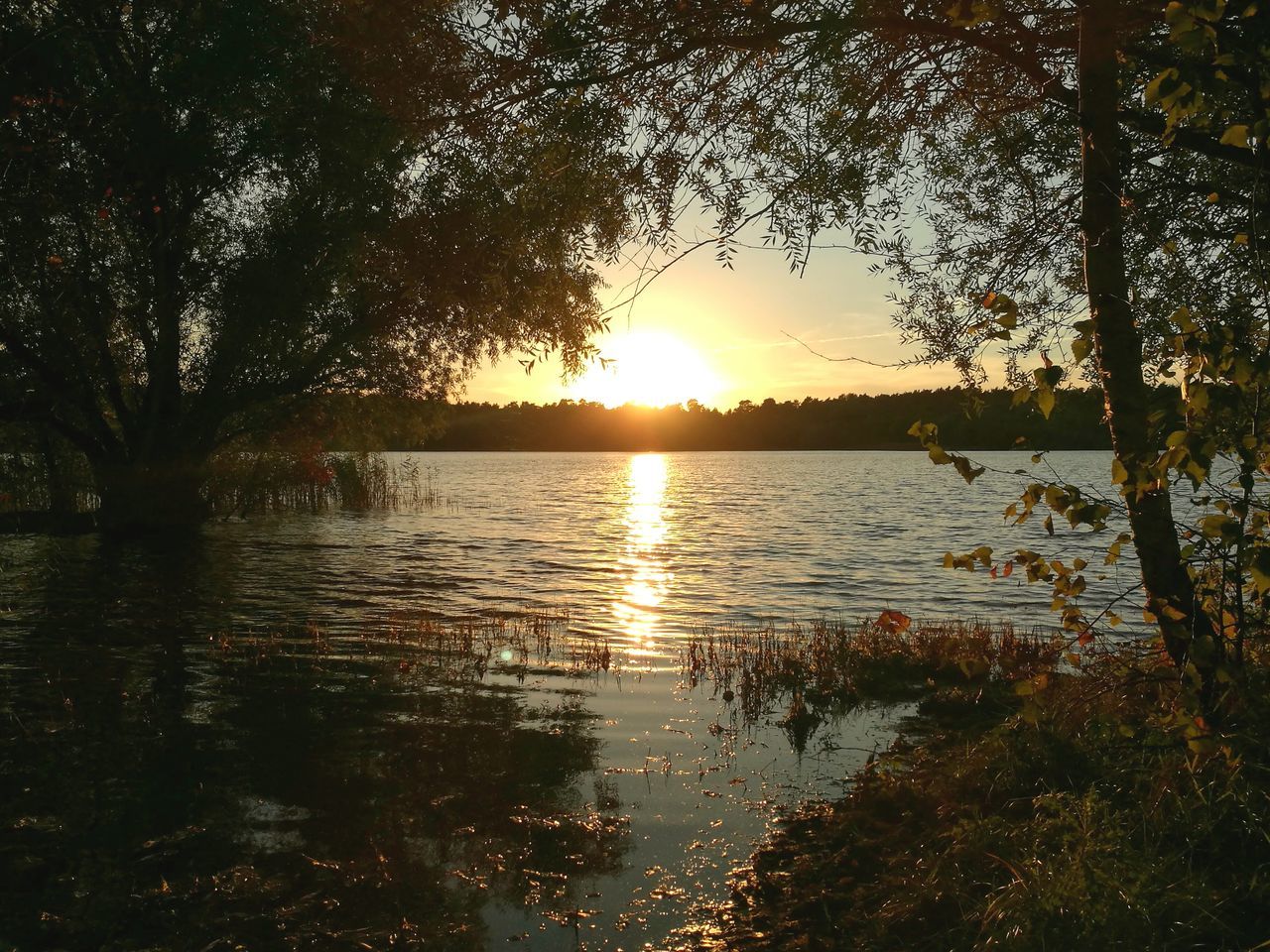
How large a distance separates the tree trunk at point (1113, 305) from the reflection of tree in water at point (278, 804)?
465 cm

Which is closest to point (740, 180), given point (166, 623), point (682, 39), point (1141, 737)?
point (682, 39)

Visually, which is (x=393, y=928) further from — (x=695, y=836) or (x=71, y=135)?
(x=71, y=135)

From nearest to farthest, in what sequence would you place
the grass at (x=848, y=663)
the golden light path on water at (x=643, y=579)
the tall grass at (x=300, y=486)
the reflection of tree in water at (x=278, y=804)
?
the reflection of tree in water at (x=278, y=804) < the grass at (x=848, y=663) < the golden light path on water at (x=643, y=579) < the tall grass at (x=300, y=486)

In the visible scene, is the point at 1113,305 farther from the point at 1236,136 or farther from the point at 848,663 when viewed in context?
the point at 848,663

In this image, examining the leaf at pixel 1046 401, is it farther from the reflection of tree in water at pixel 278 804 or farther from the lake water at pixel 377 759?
the reflection of tree in water at pixel 278 804

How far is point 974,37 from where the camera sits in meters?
7.05

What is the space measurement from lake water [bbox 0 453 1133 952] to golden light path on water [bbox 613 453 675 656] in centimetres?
21

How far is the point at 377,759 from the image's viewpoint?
29.7ft

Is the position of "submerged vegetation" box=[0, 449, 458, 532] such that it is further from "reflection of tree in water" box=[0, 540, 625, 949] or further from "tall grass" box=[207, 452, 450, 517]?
"reflection of tree in water" box=[0, 540, 625, 949]

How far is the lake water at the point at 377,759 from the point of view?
6.18 meters

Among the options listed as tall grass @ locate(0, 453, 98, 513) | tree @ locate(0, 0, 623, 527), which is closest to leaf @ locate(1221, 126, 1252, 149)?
tree @ locate(0, 0, 623, 527)

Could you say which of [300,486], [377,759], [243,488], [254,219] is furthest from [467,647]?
[300,486]

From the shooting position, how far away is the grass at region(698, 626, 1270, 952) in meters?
4.81

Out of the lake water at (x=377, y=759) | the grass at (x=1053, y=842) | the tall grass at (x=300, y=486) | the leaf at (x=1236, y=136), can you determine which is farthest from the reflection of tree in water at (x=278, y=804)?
the tall grass at (x=300, y=486)
